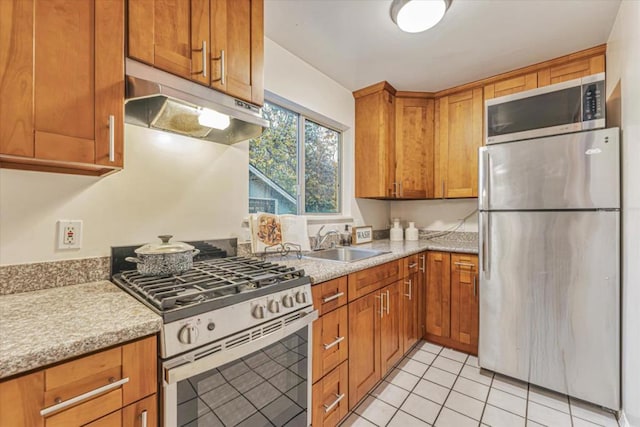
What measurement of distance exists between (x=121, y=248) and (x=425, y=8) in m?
1.91

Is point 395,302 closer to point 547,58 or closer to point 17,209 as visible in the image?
point 17,209

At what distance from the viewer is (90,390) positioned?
682mm

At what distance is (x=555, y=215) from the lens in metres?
1.70

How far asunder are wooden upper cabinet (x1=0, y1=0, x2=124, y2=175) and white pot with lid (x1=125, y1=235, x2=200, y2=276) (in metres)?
0.37

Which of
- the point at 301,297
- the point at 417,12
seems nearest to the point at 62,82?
the point at 301,297

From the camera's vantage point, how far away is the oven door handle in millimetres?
783

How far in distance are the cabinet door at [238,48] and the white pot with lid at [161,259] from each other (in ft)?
2.37

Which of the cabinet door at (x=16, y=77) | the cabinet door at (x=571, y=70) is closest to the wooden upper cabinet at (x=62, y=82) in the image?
the cabinet door at (x=16, y=77)

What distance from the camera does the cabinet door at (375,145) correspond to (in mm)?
2615

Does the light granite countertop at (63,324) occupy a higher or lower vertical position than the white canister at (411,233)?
lower

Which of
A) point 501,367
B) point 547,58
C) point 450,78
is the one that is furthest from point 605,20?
point 501,367

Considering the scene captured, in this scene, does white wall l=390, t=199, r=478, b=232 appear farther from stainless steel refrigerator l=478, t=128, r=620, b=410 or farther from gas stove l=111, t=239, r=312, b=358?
gas stove l=111, t=239, r=312, b=358

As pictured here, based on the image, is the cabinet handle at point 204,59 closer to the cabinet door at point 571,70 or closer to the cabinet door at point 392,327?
the cabinet door at point 392,327

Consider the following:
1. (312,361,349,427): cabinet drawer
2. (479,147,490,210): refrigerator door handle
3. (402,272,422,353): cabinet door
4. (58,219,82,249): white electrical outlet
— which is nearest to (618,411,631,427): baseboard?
(402,272,422,353): cabinet door
